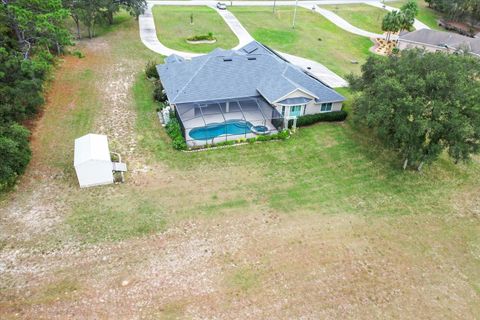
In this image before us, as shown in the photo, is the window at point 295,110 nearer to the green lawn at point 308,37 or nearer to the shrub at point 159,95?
the shrub at point 159,95

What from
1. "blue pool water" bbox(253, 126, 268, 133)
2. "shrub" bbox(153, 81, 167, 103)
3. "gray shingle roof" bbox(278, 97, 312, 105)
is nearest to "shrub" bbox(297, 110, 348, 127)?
"gray shingle roof" bbox(278, 97, 312, 105)

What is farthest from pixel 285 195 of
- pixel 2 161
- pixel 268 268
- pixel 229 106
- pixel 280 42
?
pixel 280 42

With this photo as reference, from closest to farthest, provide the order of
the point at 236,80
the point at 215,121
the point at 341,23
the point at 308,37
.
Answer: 1. the point at 215,121
2. the point at 236,80
3. the point at 308,37
4. the point at 341,23

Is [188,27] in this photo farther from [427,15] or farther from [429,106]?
[427,15]

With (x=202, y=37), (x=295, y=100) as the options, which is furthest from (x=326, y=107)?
(x=202, y=37)

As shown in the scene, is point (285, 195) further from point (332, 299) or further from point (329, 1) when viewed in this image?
point (329, 1)

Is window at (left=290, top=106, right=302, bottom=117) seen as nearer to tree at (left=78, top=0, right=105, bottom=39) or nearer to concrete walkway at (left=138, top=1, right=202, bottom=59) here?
concrete walkway at (left=138, top=1, right=202, bottom=59)
